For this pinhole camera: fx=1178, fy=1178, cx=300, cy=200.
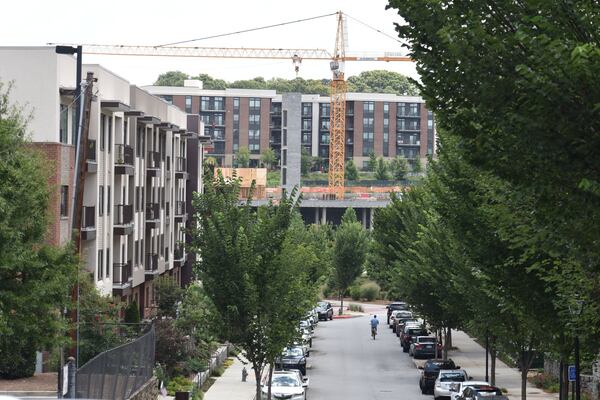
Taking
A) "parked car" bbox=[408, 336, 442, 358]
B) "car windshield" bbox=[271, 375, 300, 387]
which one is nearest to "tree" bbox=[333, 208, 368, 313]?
"parked car" bbox=[408, 336, 442, 358]

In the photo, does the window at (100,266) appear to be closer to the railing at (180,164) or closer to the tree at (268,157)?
the railing at (180,164)

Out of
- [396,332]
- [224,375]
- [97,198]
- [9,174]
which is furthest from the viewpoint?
[396,332]

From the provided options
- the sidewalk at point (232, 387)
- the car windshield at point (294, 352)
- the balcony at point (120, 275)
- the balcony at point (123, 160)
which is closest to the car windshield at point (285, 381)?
the sidewalk at point (232, 387)

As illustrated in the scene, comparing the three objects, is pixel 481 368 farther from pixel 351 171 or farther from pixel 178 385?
pixel 351 171

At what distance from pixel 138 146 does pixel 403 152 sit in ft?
432

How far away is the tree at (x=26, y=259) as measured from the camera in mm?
24062

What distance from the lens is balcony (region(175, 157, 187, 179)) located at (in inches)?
2632

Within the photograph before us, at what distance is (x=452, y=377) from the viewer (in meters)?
43.3

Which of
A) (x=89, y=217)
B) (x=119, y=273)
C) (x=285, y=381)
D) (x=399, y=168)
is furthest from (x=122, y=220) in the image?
(x=399, y=168)

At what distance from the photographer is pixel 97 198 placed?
4525 cm

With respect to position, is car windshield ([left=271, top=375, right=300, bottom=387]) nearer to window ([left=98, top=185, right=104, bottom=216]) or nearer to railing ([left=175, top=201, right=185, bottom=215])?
window ([left=98, top=185, right=104, bottom=216])

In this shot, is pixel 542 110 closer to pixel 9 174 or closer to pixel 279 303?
pixel 9 174

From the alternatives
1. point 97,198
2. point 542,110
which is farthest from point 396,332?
point 542,110

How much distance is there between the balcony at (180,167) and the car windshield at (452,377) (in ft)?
88.9
